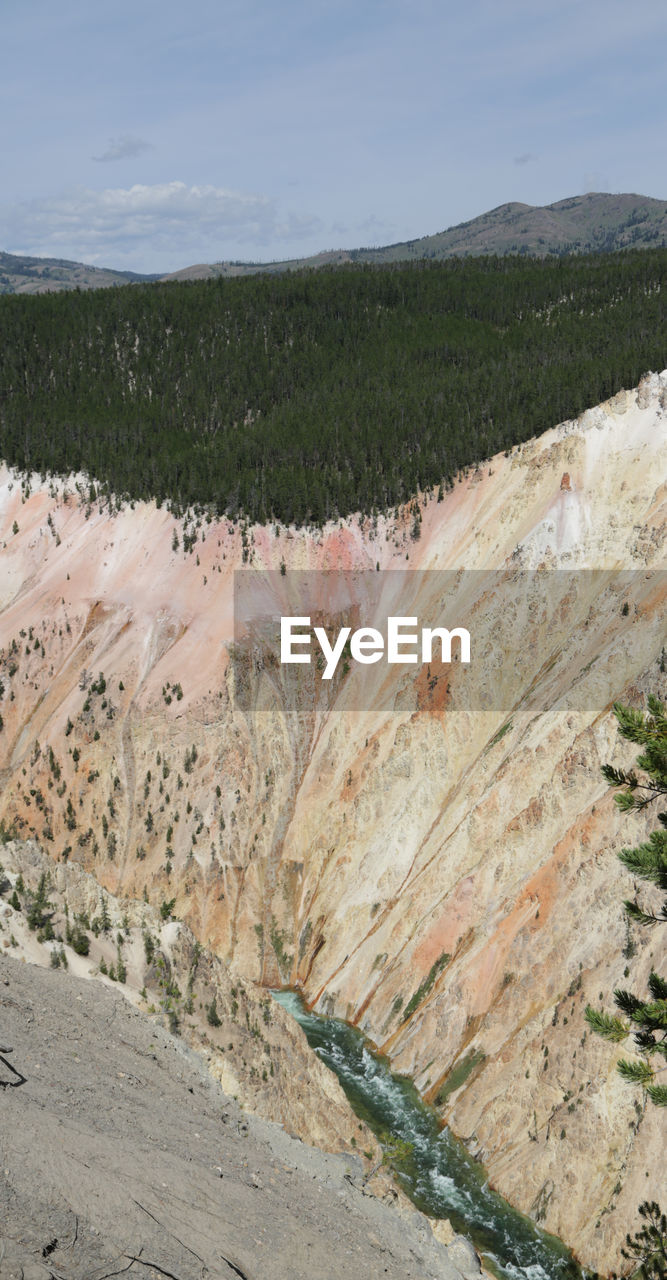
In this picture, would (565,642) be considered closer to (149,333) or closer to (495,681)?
(495,681)

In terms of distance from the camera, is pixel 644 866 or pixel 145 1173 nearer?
pixel 145 1173

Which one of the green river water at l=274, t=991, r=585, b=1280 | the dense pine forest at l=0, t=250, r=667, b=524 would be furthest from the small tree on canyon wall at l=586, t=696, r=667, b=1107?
the dense pine forest at l=0, t=250, r=667, b=524

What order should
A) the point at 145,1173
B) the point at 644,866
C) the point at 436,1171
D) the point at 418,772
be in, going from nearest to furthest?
the point at 145,1173 < the point at 644,866 < the point at 436,1171 < the point at 418,772

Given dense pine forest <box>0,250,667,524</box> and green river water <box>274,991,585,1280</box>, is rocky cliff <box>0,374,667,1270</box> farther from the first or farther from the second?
dense pine forest <box>0,250,667,524</box>

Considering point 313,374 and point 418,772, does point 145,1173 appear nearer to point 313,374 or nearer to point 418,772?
point 418,772

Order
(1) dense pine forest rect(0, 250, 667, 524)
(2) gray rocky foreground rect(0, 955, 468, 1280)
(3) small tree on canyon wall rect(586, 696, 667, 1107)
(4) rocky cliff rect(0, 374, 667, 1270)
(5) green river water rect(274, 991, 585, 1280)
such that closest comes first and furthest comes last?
(2) gray rocky foreground rect(0, 955, 468, 1280)
(3) small tree on canyon wall rect(586, 696, 667, 1107)
(5) green river water rect(274, 991, 585, 1280)
(4) rocky cliff rect(0, 374, 667, 1270)
(1) dense pine forest rect(0, 250, 667, 524)

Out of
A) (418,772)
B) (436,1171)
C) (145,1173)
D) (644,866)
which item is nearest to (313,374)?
(418,772)

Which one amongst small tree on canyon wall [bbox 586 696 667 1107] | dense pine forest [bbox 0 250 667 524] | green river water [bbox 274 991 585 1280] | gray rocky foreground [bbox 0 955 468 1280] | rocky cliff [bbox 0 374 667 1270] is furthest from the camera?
dense pine forest [bbox 0 250 667 524]
